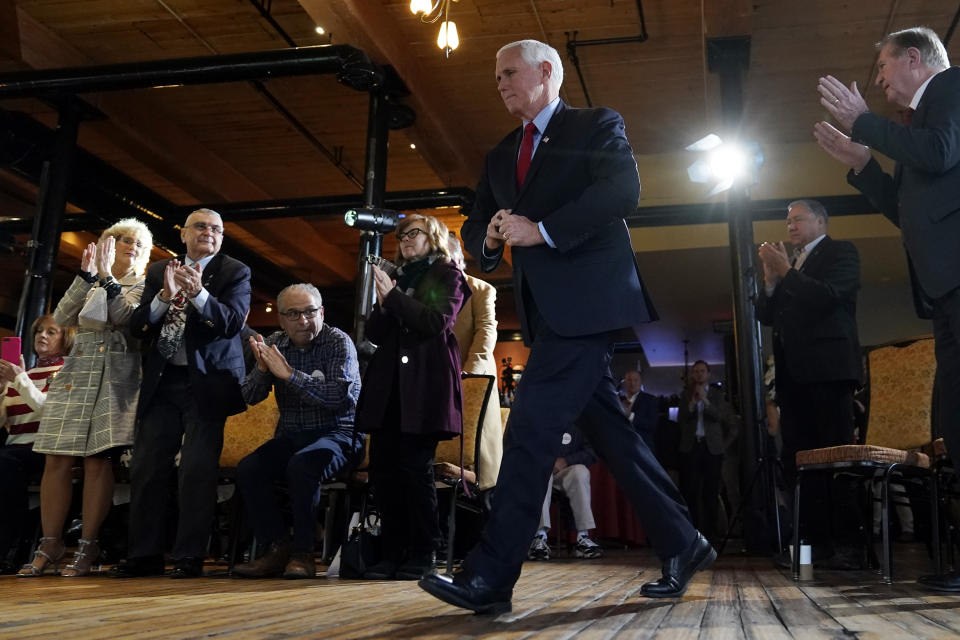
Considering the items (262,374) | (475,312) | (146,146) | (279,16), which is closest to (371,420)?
(262,374)

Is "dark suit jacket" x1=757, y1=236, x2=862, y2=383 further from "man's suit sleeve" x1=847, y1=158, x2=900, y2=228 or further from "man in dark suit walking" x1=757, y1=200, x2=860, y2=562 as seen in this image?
"man's suit sleeve" x1=847, y1=158, x2=900, y2=228

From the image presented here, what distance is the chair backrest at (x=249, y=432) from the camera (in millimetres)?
3938

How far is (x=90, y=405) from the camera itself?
11.1 feet

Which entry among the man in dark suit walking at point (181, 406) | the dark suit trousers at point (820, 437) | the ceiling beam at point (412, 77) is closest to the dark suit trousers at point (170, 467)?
the man in dark suit walking at point (181, 406)

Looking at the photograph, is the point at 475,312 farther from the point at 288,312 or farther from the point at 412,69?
the point at 412,69

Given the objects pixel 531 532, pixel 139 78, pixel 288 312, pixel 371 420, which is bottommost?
pixel 531 532

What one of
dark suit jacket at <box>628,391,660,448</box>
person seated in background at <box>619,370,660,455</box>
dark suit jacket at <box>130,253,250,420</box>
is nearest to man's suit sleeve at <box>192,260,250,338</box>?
dark suit jacket at <box>130,253,250,420</box>

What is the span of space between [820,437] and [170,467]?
2.56m

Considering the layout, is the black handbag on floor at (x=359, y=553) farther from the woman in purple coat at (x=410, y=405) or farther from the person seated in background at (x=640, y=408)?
the person seated in background at (x=640, y=408)

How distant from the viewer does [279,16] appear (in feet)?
21.2

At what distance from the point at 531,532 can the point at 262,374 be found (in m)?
1.84

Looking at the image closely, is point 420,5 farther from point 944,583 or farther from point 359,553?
point 944,583

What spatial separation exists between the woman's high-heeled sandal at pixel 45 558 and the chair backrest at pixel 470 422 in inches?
57.6

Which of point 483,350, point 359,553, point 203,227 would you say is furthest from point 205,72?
point 359,553
